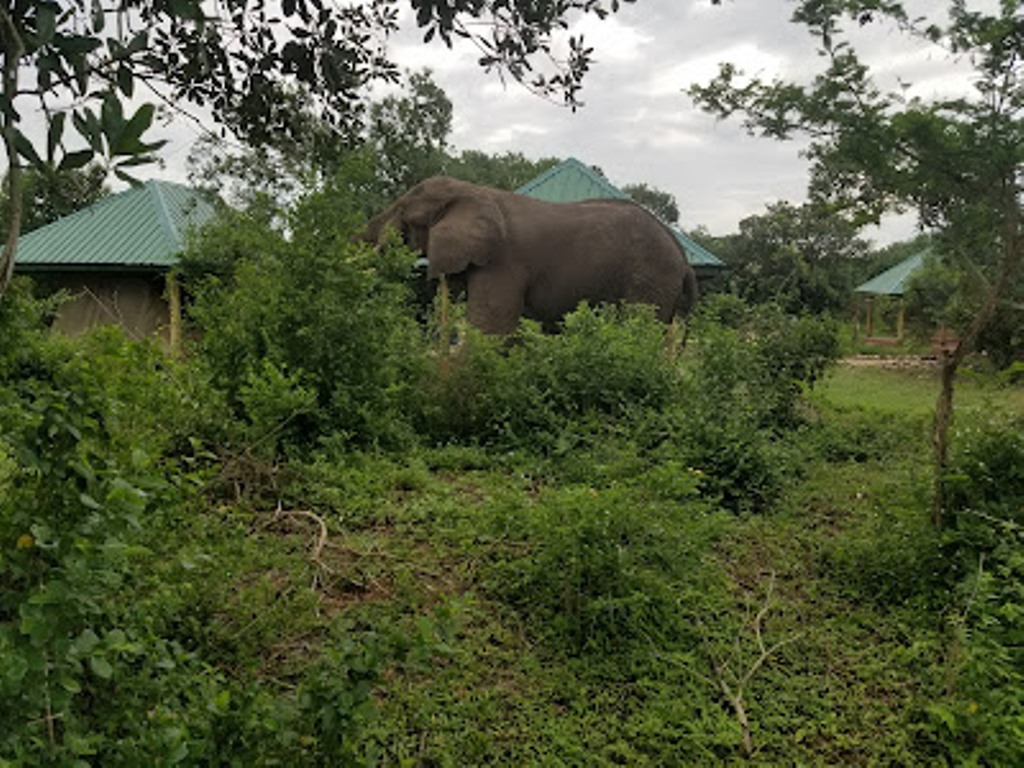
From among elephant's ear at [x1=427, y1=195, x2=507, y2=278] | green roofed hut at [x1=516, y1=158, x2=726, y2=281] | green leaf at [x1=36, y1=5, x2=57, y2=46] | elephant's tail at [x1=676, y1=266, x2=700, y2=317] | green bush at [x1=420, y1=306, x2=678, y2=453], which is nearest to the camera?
green leaf at [x1=36, y1=5, x2=57, y2=46]

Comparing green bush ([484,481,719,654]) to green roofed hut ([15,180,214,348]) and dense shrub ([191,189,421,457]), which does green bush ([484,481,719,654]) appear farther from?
green roofed hut ([15,180,214,348])

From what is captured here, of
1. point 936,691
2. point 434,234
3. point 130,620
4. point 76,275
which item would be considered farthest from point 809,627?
point 76,275

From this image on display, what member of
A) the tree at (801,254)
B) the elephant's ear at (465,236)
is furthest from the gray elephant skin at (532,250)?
the tree at (801,254)

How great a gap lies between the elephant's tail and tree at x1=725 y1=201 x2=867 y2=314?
47.2 feet

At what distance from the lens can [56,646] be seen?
156 cm

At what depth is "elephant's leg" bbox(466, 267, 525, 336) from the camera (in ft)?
36.3

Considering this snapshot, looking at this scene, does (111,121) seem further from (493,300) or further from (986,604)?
(493,300)

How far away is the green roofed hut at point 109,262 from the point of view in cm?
1330

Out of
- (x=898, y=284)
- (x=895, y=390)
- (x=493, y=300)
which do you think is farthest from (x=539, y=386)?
(x=898, y=284)

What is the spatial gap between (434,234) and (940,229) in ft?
19.5

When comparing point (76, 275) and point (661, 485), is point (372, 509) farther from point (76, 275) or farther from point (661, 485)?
point (76, 275)

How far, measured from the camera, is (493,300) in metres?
11.2

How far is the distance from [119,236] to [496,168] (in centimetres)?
2008

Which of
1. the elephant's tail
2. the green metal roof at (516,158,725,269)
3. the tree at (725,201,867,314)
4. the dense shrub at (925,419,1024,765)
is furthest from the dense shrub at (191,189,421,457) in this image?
the tree at (725,201,867,314)
